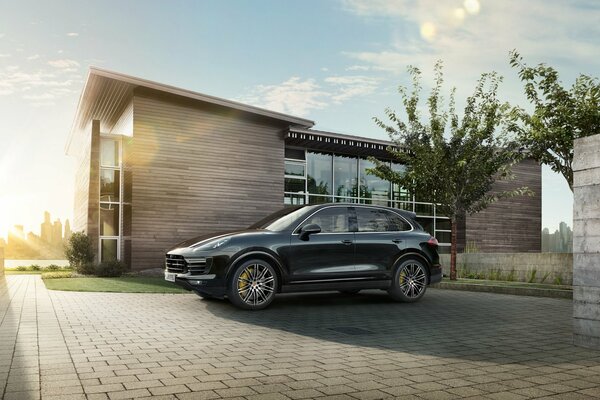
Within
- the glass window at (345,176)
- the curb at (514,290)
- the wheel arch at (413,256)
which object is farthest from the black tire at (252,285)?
the glass window at (345,176)

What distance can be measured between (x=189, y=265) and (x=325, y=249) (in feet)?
7.78

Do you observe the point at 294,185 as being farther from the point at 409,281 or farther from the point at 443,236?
the point at 409,281

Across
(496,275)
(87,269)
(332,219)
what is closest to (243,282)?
(332,219)

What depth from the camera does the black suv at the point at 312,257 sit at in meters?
9.55

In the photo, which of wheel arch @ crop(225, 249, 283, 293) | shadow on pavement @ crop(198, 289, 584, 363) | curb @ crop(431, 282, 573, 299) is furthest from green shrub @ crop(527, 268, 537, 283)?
wheel arch @ crop(225, 249, 283, 293)

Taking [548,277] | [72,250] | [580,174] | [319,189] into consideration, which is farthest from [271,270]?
[319,189]

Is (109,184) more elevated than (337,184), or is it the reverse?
(337,184)

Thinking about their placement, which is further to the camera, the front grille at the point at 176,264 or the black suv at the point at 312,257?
the front grille at the point at 176,264

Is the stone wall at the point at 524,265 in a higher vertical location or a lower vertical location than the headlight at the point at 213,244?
lower

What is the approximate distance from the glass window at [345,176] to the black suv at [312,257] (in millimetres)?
18324

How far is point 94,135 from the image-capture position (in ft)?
74.7

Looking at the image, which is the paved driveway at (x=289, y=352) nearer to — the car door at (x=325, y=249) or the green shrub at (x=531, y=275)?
the car door at (x=325, y=249)

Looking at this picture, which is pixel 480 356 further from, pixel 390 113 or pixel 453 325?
pixel 390 113

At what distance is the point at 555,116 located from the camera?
1599 centimetres
